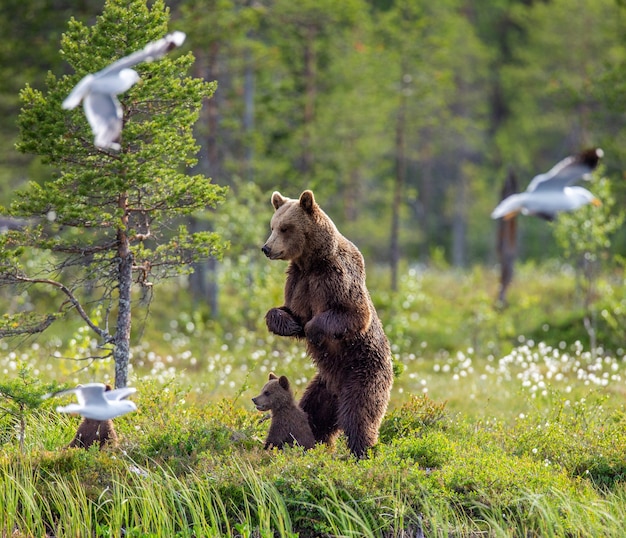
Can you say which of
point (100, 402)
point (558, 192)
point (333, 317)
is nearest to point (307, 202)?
point (333, 317)

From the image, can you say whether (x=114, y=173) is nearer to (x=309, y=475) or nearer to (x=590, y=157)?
(x=309, y=475)

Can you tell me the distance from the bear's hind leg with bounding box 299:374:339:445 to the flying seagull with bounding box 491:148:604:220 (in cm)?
227

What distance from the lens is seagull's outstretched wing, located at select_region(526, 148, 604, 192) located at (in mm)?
6438

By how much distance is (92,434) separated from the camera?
708cm

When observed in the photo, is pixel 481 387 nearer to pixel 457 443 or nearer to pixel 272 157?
pixel 457 443

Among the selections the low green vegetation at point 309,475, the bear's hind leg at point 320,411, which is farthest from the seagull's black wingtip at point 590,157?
the bear's hind leg at point 320,411

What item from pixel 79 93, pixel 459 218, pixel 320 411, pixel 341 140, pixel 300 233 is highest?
pixel 79 93

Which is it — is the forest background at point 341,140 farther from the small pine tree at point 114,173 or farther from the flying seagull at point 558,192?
the flying seagull at point 558,192

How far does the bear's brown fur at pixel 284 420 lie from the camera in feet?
23.3

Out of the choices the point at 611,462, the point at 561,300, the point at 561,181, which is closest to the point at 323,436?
the point at 611,462

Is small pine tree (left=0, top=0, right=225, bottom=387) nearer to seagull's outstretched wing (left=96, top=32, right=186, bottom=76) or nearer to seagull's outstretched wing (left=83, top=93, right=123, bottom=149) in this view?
seagull's outstretched wing (left=83, top=93, right=123, bottom=149)

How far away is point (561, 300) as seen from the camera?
18703mm

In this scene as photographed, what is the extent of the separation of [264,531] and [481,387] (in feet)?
18.9

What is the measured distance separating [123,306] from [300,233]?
1.83 m
